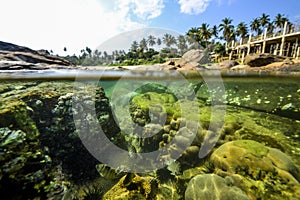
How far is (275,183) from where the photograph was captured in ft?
8.45

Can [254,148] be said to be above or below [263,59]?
below

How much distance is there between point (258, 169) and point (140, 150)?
9.36 ft

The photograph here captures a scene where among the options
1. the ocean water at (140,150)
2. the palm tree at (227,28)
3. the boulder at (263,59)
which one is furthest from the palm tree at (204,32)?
the ocean water at (140,150)

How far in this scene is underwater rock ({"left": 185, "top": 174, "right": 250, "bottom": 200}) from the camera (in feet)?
7.95

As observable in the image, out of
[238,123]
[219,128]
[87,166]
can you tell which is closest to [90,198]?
[87,166]

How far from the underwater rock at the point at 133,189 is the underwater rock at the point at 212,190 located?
2.09 feet

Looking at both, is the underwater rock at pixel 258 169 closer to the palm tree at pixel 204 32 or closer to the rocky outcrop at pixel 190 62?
the rocky outcrop at pixel 190 62

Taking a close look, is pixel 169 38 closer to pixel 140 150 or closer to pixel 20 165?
pixel 140 150

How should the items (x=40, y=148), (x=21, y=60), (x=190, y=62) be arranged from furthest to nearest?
(x=190, y=62) → (x=21, y=60) → (x=40, y=148)

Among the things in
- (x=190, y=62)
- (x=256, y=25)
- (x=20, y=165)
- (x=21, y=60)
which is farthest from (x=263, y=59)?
(x=256, y=25)

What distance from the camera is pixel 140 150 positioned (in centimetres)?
456

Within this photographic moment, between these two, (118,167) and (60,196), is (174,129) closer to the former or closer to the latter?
(118,167)

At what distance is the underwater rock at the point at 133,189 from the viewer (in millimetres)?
2521

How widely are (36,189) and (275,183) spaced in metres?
3.84
